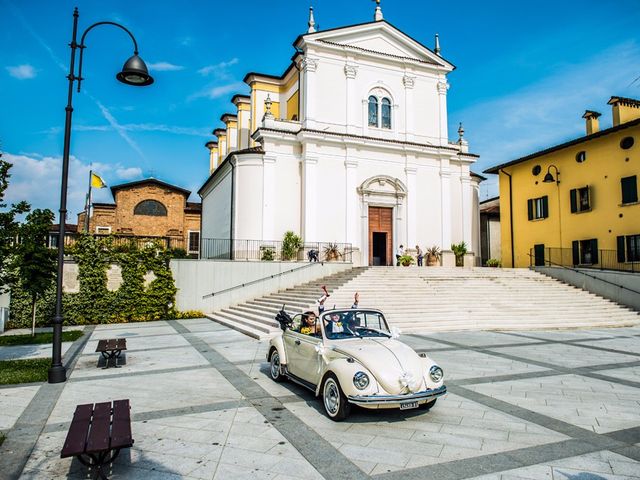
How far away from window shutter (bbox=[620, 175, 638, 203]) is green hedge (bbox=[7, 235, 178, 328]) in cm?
2324

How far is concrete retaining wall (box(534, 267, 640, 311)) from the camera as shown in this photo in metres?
20.9

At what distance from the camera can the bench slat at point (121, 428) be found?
4246mm

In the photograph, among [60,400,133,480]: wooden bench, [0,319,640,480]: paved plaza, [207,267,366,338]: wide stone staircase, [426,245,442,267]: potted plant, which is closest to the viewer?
[60,400,133,480]: wooden bench

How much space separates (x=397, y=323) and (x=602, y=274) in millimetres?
12875

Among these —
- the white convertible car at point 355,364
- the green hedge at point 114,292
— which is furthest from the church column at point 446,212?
the white convertible car at point 355,364

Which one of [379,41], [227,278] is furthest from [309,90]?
[227,278]

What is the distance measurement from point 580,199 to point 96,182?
32085 millimetres

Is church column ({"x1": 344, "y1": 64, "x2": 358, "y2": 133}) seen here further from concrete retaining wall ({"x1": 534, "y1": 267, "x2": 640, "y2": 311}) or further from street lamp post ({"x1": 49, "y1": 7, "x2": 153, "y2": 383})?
street lamp post ({"x1": 49, "y1": 7, "x2": 153, "y2": 383})

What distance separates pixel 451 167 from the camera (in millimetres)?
31125

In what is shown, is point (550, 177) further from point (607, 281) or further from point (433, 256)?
point (433, 256)

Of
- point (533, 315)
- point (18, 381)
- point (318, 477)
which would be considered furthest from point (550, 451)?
point (533, 315)

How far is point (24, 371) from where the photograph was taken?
9273 mm

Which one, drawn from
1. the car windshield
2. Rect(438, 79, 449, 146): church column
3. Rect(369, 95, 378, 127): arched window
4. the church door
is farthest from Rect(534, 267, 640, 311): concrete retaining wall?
the car windshield

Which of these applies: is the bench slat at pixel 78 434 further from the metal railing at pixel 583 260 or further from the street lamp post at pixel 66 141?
the metal railing at pixel 583 260
